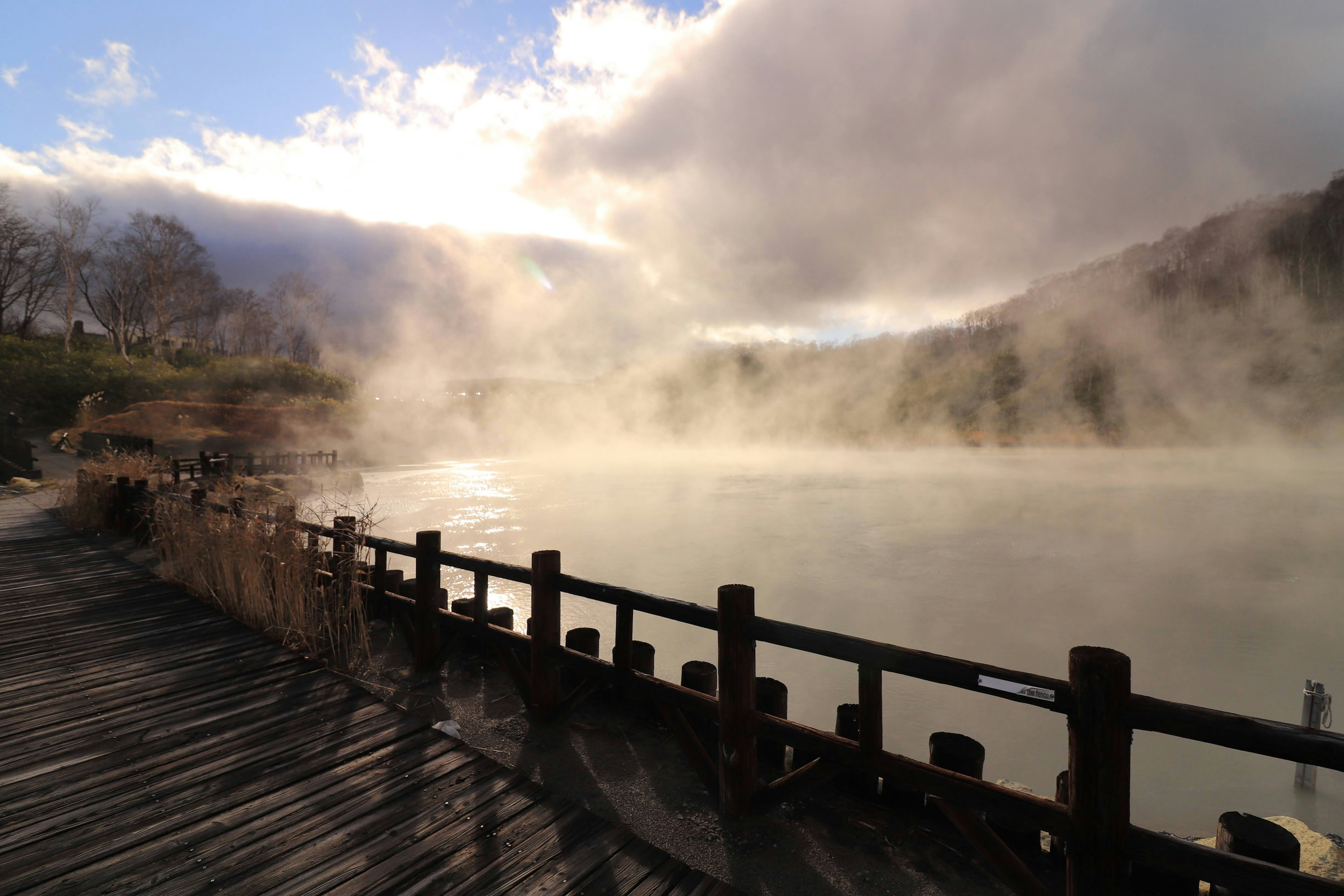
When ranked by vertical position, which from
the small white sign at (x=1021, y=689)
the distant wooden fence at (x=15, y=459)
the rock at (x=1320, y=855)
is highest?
the distant wooden fence at (x=15, y=459)

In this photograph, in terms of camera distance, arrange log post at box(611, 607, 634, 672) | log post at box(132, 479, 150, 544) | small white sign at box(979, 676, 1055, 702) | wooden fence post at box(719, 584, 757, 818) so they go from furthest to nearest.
A: log post at box(132, 479, 150, 544)
log post at box(611, 607, 634, 672)
wooden fence post at box(719, 584, 757, 818)
small white sign at box(979, 676, 1055, 702)

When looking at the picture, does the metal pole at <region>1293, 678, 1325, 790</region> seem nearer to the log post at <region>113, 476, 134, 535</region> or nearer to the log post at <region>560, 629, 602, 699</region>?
the log post at <region>560, 629, 602, 699</region>

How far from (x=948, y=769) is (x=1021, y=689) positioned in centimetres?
82

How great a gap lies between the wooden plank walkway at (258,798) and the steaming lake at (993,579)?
69 centimetres

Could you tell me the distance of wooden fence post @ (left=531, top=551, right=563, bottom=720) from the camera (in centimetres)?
328

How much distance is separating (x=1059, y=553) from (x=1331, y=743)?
806 inches

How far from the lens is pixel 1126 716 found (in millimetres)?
1705

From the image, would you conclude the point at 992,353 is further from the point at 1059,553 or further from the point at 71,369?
the point at 71,369

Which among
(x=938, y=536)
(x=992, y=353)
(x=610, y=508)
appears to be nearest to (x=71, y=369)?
(x=610, y=508)

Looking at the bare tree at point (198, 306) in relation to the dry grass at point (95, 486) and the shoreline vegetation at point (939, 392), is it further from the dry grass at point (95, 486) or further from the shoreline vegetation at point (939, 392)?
the dry grass at point (95, 486)

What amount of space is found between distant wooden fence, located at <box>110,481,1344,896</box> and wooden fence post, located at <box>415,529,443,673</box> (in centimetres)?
76

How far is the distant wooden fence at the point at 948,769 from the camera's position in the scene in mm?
1608

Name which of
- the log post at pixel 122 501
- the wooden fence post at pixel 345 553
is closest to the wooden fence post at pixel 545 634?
the wooden fence post at pixel 345 553

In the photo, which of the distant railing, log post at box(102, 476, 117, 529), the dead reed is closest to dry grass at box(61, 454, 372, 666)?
the dead reed
